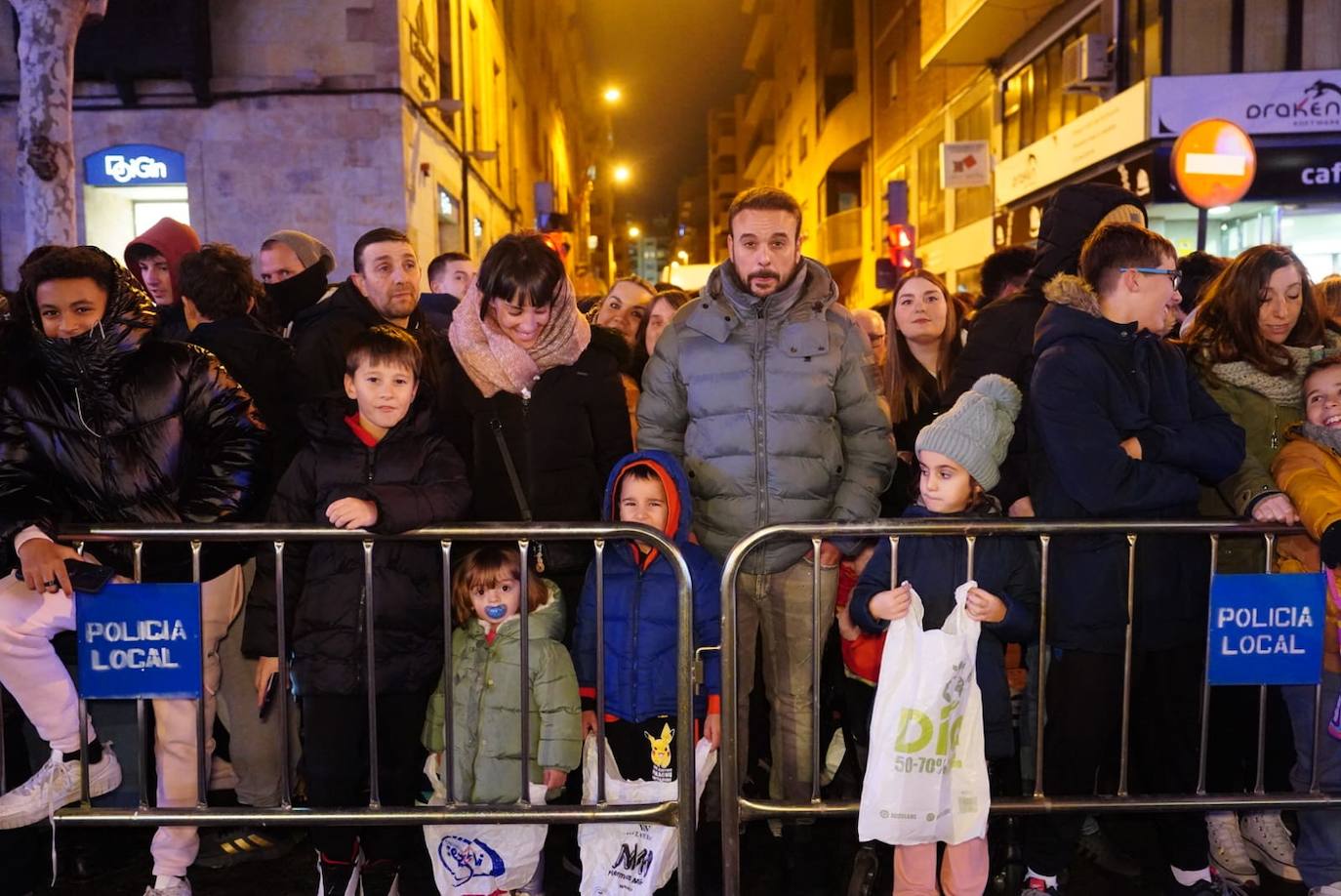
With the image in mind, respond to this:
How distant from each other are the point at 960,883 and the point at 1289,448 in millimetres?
2027

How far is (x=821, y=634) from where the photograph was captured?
13.3 feet

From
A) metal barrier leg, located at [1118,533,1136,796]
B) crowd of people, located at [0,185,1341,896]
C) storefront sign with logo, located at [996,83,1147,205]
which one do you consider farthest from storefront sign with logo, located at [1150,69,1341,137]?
metal barrier leg, located at [1118,533,1136,796]

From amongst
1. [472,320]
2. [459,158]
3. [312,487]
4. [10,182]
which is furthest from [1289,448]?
[459,158]

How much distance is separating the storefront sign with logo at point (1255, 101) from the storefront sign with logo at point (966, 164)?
19.4 feet

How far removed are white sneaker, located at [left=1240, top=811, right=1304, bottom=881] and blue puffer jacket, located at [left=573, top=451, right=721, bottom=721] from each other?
2.40 metres

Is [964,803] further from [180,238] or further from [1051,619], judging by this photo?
[180,238]

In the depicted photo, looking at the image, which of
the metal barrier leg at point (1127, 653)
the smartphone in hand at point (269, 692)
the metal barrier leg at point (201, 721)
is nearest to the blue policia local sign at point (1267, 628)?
the metal barrier leg at point (1127, 653)

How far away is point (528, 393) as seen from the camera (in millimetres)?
4066

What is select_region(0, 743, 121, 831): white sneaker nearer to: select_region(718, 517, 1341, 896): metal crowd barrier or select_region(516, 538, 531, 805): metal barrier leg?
select_region(516, 538, 531, 805): metal barrier leg

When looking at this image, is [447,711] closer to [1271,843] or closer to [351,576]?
[351,576]

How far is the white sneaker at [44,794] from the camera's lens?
3701 millimetres

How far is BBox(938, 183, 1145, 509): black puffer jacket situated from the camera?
4.25m

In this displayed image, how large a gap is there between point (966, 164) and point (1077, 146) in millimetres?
3810

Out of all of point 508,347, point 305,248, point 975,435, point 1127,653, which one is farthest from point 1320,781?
point 305,248
